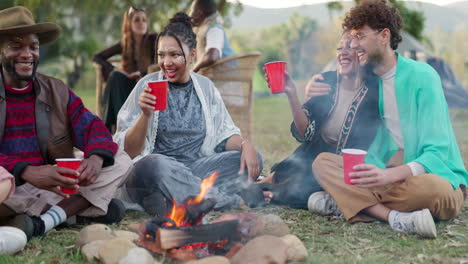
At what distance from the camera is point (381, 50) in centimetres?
Result: 354

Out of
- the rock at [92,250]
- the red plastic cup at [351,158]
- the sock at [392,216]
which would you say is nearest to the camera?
the rock at [92,250]

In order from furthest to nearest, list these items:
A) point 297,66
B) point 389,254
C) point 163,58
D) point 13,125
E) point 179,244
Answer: point 297,66 → point 163,58 → point 13,125 → point 389,254 → point 179,244

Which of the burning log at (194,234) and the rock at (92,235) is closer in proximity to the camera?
the burning log at (194,234)

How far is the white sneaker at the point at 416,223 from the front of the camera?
3105mm

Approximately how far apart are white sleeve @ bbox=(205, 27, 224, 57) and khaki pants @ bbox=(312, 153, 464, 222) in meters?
2.44

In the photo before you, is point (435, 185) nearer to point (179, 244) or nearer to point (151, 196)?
point (179, 244)

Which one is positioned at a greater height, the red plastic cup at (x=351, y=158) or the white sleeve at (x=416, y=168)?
the red plastic cup at (x=351, y=158)

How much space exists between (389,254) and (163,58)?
2.08 metres

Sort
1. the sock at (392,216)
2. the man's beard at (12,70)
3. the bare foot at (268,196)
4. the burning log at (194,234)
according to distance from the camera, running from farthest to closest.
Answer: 1. the bare foot at (268,196)
2. the sock at (392,216)
3. the man's beard at (12,70)
4. the burning log at (194,234)

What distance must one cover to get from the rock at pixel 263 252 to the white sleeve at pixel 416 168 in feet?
Answer: 3.67

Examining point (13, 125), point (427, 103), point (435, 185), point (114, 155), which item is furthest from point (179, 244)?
point (427, 103)

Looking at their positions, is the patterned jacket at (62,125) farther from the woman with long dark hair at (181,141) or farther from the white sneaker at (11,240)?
the white sneaker at (11,240)

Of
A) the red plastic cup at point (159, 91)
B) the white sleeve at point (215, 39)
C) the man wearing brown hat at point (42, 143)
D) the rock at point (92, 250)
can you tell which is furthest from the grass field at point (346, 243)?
the white sleeve at point (215, 39)

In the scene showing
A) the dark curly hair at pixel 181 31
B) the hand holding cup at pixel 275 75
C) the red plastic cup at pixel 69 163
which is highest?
the dark curly hair at pixel 181 31
